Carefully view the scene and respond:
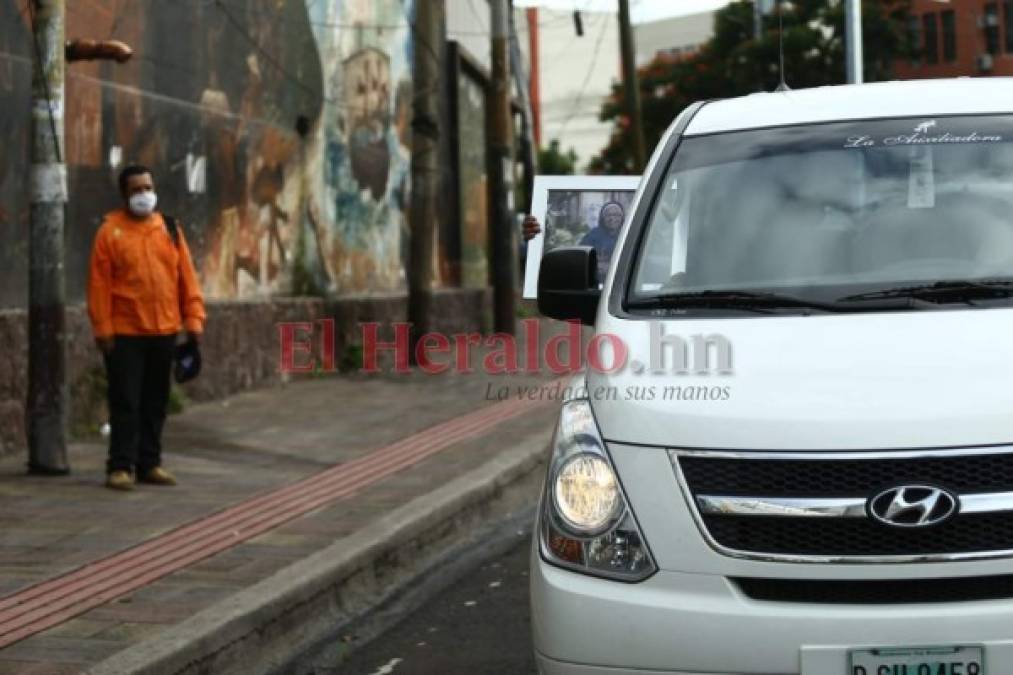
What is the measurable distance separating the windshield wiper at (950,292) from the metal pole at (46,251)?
634cm

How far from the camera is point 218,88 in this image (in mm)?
15133

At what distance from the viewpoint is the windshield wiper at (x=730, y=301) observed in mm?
4723

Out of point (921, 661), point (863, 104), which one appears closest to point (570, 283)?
point (863, 104)

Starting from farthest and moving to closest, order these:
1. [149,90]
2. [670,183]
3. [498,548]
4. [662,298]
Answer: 1. [149,90]
2. [498,548]
3. [670,183]
4. [662,298]

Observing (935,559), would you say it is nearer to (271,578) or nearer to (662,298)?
(662,298)

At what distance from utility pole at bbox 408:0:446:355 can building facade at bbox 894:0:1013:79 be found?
40406 millimetres

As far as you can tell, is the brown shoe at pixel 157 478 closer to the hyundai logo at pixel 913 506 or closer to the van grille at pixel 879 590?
the van grille at pixel 879 590

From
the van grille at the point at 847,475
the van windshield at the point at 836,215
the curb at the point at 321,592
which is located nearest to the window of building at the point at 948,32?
the curb at the point at 321,592

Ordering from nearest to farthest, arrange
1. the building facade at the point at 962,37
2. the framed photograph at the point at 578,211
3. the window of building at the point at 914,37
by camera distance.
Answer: the framed photograph at the point at 578,211, the window of building at the point at 914,37, the building facade at the point at 962,37

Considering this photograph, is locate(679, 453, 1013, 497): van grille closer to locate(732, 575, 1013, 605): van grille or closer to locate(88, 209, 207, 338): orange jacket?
locate(732, 575, 1013, 605): van grille

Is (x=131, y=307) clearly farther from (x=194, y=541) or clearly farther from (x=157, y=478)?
(x=194, y=541)

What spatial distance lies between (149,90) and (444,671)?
8639 mm

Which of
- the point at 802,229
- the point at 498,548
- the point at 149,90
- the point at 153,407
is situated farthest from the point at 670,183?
the point at 149,90

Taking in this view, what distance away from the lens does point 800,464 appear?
4020 millimetres
